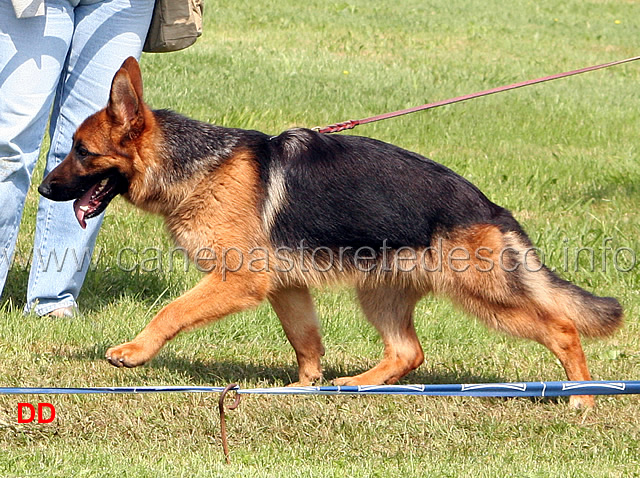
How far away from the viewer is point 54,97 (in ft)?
16.5

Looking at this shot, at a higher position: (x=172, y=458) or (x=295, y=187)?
(x=295, y=187)

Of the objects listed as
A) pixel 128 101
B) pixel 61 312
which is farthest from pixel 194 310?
pixel 61 312

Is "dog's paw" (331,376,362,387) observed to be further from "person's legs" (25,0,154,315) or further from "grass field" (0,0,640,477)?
"person's legs" (25,0,154,315)

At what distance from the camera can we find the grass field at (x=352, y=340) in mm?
3707

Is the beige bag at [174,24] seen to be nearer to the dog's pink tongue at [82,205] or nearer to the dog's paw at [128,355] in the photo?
the dog's pink tongue at [82,205]

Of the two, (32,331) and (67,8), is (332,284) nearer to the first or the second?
(32,331)

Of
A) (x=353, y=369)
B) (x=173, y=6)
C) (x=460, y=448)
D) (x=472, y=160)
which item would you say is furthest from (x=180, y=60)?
(x=460, y=448)

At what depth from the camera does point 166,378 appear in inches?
177

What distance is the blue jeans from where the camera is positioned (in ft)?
15.3

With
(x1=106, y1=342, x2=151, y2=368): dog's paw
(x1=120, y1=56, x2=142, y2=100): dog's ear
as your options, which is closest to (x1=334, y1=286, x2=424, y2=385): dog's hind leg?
(x1=106, y1=342, x2=151, y2=368): dog's paw

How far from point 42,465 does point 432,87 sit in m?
9.68

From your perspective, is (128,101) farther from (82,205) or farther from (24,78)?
(24,78)

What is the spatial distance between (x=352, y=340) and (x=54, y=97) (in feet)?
7.00

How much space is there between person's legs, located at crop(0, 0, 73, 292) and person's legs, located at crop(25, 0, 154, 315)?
0.55ft
